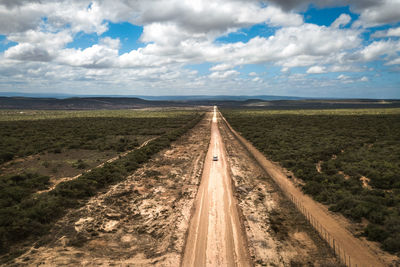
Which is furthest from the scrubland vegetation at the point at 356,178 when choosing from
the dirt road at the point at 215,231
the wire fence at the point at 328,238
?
the dirt road at the point at 215,231

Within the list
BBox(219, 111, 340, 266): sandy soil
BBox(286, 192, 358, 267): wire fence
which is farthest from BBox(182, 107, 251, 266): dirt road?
BBox(286, 192, 358, 267): wire fence

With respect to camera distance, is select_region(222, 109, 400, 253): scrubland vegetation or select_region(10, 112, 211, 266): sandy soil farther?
select_region(222, 109, 400, 253): scrubland vegetation

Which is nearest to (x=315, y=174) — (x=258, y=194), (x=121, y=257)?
(x=258, y=194)

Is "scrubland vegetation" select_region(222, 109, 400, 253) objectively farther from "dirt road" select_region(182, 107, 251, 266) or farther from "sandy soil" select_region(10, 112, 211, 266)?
"sandy soil" select_region(10, 112, 211, 266)

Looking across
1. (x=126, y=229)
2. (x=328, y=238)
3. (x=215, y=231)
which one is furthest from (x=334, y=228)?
(x=126, y=229)

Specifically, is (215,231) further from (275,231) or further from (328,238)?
(328,238)

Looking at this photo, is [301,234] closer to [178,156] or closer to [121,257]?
[121,257]
